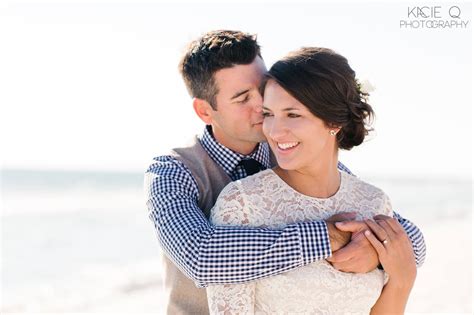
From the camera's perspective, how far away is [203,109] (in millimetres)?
3279

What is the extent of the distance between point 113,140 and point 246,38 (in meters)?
35.4

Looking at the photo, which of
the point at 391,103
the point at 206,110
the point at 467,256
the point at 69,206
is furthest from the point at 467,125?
the point at 206,110

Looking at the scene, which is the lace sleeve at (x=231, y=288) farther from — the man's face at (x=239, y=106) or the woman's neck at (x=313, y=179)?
the man's face at (x=239, y=106)

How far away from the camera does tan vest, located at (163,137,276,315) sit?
2934 mm

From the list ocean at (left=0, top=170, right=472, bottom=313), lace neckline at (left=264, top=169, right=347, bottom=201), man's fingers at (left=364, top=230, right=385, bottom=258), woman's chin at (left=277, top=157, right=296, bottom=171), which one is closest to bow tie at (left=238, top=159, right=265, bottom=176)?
lace neckline at (left=264, top=169, right=347, bottom=201)

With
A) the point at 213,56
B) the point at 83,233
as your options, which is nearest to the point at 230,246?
the point at 213,56

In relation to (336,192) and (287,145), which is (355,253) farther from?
(287,145)

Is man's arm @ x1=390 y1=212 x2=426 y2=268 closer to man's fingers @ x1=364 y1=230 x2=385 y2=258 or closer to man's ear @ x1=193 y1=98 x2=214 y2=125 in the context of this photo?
man's fingers @ x1=364 y1=230 x2=385 y2=258

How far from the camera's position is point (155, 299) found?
30.7ft

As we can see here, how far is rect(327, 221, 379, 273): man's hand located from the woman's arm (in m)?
0.03

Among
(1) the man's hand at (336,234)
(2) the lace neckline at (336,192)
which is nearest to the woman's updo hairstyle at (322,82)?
(2) the lace neckline at (336,192)

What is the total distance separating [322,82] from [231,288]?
79cm

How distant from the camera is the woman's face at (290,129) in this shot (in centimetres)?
267

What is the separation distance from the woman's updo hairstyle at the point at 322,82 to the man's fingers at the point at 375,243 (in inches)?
16.6
